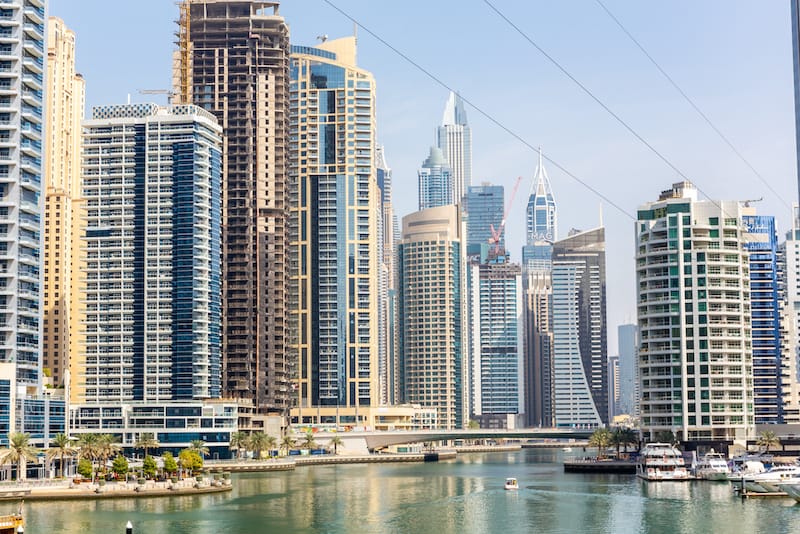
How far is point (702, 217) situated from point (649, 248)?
30.2 feet

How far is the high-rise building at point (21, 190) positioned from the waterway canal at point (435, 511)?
34870 millimetres

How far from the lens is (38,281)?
170m

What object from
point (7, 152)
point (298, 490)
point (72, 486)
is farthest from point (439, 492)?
point (7, 152)

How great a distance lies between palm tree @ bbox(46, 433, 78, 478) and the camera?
15175cm

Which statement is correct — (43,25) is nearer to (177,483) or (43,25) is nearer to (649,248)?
(177,483)

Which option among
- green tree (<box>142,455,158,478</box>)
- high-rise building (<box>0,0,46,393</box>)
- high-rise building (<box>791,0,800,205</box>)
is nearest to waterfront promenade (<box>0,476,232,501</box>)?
green tree (<box>142,455,158,478</box>)

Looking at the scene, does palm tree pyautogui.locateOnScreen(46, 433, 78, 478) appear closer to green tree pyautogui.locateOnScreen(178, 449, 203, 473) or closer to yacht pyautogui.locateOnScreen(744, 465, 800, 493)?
green tree pyautogui.locateOnScreen(178, 449, 203, 473)

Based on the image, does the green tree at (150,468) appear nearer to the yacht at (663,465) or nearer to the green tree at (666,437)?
the yacht at (663,465)

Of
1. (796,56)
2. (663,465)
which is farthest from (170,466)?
(796,56)

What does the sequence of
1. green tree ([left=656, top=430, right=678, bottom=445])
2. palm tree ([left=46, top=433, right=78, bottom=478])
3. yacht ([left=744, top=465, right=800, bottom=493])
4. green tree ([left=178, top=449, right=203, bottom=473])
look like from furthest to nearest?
green tree ([left=656, top=430, right=678, bottom=445])
green tree ([left=178, top=449, right=203, bottom=473])
palm tree ([left=46, top=433, right=78, bottom=478])
yacht ([left=744, top=465, right=800, bottom=493])

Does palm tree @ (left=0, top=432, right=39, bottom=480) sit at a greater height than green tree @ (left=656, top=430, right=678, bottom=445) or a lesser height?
greater

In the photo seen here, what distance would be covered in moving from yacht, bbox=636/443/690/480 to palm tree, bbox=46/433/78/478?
75.0 m

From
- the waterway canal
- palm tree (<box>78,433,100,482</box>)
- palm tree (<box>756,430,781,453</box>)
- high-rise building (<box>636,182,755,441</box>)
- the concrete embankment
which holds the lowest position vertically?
the waterway canal

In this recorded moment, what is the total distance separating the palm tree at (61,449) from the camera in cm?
15175
